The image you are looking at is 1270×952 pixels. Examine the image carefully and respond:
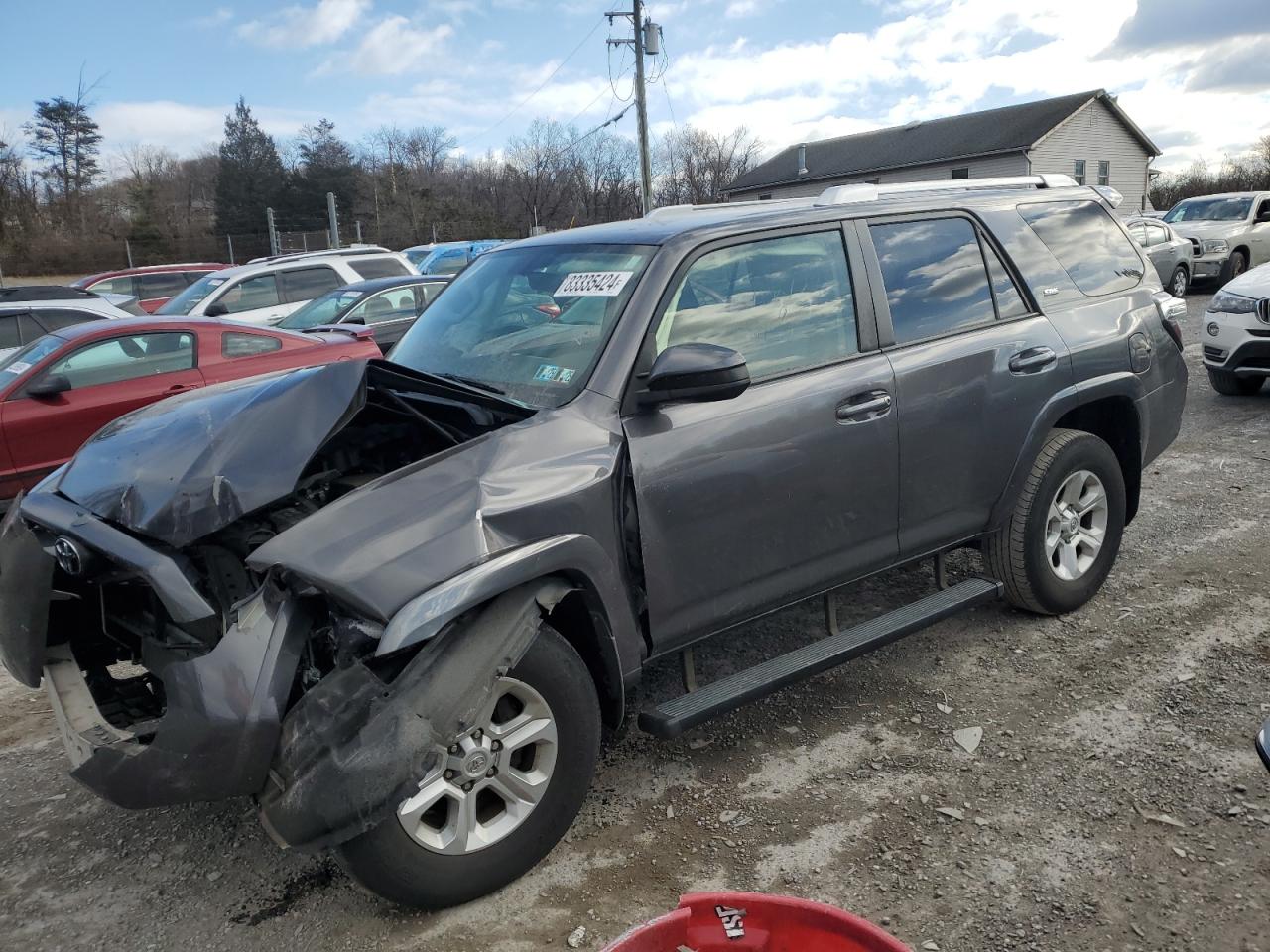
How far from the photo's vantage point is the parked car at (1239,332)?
8391mm

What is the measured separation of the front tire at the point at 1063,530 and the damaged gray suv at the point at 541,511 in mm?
18

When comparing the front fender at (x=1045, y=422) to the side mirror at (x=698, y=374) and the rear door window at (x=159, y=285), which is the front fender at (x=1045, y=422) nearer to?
the side mirror at (x=698, y=374)

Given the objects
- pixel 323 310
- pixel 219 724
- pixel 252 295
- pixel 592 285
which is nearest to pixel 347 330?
pixel 323 310

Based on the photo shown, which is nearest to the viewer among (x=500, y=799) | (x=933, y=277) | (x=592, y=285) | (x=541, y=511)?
(x=541, y=511)

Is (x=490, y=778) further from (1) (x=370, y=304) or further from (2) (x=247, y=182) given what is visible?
(2) (x=247, y=182)

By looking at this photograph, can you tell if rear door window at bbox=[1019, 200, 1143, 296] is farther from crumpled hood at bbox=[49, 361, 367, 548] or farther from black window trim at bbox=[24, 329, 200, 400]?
black window trim at bbox=[24, 329, 200, 400]

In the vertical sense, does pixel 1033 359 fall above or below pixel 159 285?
below

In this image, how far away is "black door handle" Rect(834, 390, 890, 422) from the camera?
11.2ft

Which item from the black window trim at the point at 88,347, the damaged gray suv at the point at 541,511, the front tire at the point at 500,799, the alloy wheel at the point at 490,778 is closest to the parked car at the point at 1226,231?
the damaged gray suv at the point at 541,511

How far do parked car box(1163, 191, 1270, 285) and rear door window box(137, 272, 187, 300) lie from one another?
777 inches

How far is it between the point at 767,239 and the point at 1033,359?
141 cm

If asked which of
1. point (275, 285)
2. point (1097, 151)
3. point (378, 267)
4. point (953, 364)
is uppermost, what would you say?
point (1097, 151)

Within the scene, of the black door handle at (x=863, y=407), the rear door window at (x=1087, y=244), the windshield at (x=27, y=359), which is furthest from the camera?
the windshield at (x=27, y=359)

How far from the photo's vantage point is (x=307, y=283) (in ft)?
43.0
